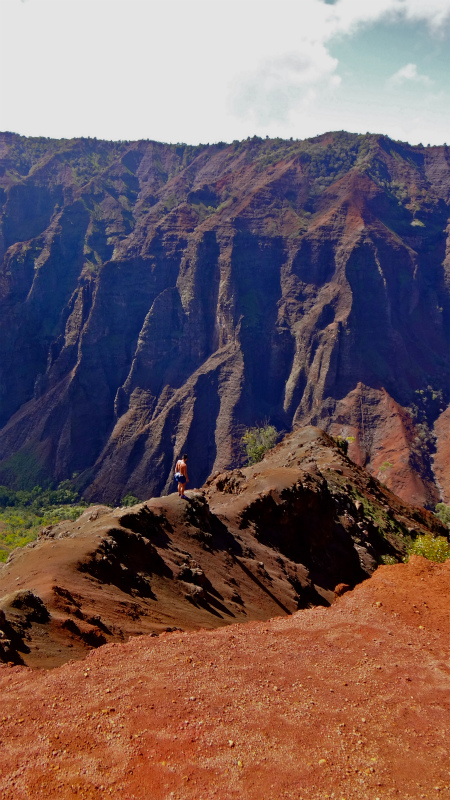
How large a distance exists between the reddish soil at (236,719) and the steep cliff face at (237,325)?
57882mm

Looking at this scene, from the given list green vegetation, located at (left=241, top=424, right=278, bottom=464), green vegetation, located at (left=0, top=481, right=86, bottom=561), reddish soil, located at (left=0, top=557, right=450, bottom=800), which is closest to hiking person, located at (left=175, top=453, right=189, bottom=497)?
reddish soil, located at (left=0, top=557, right=450, bottom=800)

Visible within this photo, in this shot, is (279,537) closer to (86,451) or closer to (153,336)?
(86,451)

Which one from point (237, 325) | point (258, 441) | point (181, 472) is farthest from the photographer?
point (237, 325)

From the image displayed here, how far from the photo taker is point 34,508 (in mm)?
75312

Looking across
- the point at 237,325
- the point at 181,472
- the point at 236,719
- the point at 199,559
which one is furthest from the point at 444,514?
the point at 236,719

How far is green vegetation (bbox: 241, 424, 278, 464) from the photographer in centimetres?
6128

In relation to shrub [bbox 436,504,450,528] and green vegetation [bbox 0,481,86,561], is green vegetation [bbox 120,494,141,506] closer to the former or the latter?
green vegetation [bbox 0,481,86,561]

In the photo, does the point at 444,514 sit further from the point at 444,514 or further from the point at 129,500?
the point at 129,500

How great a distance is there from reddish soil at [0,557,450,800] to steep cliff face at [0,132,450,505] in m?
57.9

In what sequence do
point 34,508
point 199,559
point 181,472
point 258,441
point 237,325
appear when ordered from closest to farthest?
1. point 199,559
2. point 181,472
3. point 34,508
4. point 258,441
5. point 237,325

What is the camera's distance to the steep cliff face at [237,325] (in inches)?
3238

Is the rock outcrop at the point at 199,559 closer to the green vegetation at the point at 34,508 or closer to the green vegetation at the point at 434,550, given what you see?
the green vegetation at the point at 434,550

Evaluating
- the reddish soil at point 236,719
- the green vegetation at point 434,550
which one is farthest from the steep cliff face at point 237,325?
the reddish soil at point 236,719

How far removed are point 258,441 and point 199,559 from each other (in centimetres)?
5750
